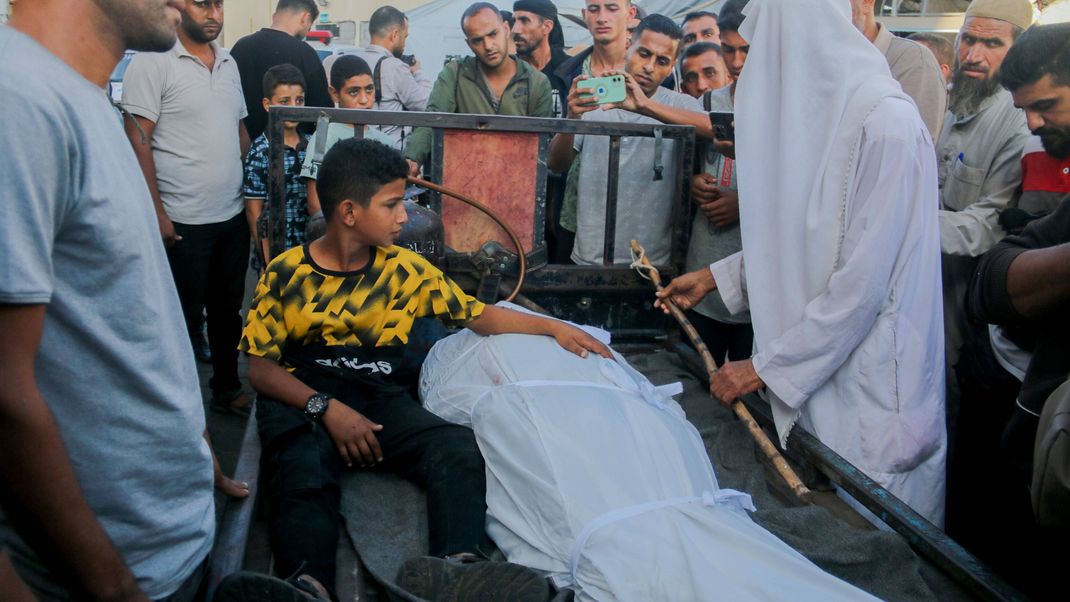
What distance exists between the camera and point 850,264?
7.42 feet

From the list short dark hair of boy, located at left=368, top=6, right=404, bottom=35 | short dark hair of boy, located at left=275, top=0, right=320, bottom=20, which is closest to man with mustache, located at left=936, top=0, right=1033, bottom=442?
short dark hair of boy, located at left=275, top=0, right=320, bottom=20

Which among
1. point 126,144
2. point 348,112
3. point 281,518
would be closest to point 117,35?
point 126,144

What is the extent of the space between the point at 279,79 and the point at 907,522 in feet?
12.6

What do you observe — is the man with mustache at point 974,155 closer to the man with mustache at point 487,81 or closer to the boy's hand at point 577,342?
A: the boy's hand at point 577,342

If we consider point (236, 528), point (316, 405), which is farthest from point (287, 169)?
point (236, 528)

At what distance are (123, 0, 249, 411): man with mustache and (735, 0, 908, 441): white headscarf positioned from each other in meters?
2.71

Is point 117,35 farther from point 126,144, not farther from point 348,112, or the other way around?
point 348,112

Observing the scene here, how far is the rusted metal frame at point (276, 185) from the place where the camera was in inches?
125

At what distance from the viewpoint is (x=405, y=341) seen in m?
2.71

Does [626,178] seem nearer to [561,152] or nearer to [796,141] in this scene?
[561,152]

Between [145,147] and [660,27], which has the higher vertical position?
[660,27]

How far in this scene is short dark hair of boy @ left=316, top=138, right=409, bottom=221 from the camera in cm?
260

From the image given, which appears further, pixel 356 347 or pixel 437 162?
pixel 437 162

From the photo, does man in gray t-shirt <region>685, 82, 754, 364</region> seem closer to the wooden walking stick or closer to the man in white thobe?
the wooden walking stick
